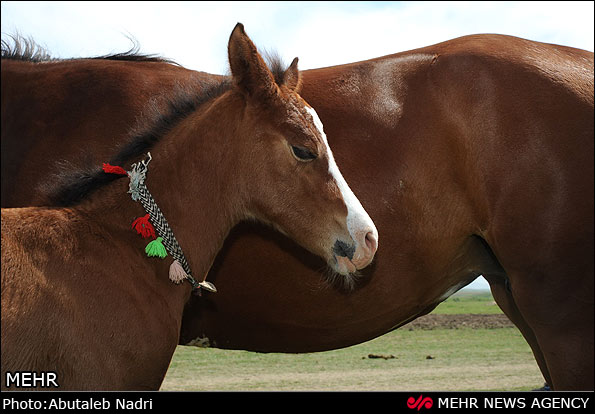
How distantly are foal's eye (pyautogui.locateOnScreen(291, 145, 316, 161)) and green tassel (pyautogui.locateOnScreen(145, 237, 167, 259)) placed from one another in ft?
2.94

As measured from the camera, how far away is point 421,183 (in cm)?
414

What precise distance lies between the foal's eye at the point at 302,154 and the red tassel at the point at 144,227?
90cm

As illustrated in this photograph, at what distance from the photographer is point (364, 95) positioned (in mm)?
4309

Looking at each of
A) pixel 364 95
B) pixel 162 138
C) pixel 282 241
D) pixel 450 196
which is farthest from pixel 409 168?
pixel 162 138

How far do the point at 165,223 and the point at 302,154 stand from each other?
2.82 feet

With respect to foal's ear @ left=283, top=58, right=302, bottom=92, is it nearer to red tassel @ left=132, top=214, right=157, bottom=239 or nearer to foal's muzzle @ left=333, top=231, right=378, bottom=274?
foal's muzzle @ left=333, top=231, right=378, bottom=274

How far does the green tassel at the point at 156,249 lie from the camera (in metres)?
3.27

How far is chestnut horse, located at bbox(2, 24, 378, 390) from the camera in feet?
9.53

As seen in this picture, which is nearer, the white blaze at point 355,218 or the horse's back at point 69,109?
the white blaze at point 355,218

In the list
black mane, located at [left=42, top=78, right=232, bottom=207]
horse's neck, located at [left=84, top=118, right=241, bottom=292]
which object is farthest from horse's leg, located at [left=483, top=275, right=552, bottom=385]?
black mane, located at [left=42, top=78, right=232, bottom=207]
